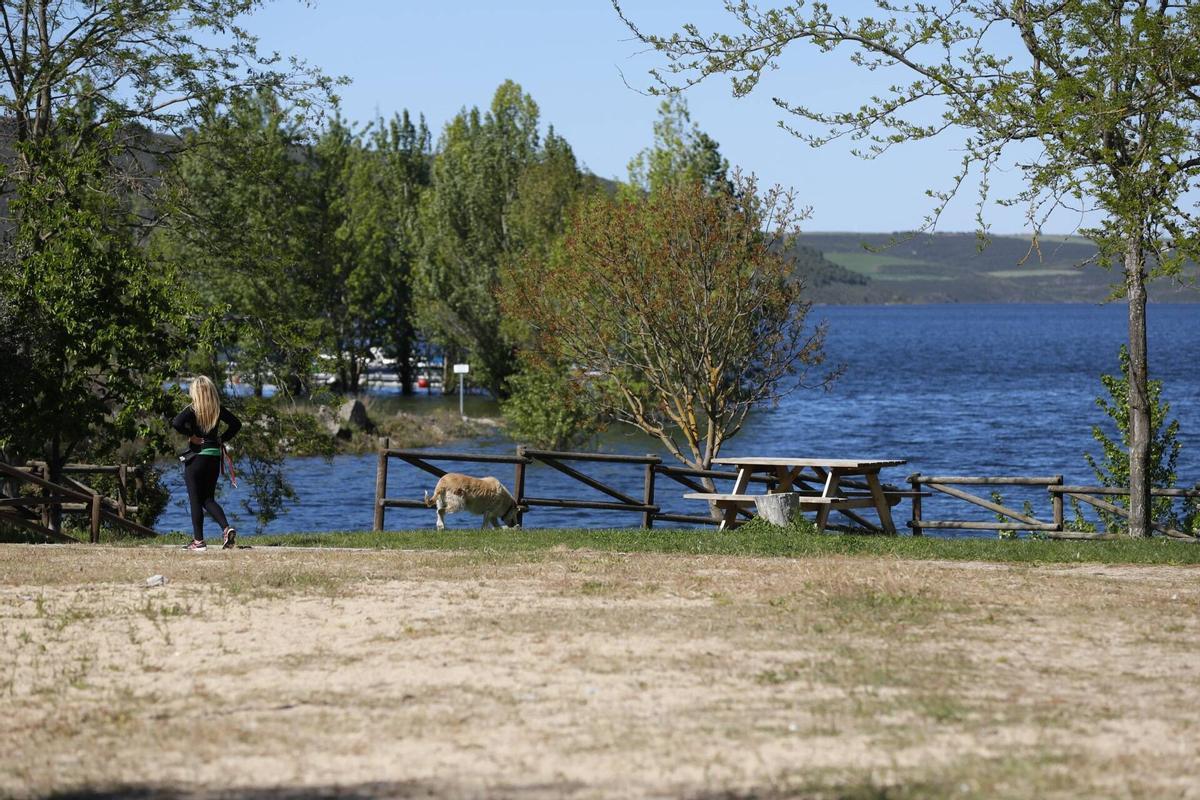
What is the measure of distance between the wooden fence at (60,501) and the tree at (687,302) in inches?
492

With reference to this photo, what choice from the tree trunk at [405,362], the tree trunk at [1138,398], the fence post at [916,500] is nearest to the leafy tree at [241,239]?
the fence post at [916,500]

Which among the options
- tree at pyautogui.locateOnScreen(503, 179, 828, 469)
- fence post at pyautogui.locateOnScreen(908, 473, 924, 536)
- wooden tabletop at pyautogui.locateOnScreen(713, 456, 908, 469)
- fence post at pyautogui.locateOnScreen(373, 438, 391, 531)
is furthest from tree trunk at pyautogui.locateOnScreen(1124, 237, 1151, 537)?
tree at pyautogui.locateOnScreen(503, 179, 828, 469)

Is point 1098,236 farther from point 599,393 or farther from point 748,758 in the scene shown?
point 599,393

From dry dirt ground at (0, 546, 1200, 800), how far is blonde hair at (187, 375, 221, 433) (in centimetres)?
258

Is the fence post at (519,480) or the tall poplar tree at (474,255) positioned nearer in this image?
the fence post at (519,480)

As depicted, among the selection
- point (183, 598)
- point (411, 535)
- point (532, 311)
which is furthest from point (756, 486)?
point (183, 598)

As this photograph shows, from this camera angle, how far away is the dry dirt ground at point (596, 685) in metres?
6.71

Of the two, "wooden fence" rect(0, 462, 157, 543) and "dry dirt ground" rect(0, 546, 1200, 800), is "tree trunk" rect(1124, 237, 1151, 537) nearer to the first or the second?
"dry dirt ground" rect(0, 546, 1200, 800)

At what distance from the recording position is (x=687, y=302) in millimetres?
32625

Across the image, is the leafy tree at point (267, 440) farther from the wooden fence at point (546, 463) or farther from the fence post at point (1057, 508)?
the fence post at point (1057, 508)

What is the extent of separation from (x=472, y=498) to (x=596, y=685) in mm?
12607

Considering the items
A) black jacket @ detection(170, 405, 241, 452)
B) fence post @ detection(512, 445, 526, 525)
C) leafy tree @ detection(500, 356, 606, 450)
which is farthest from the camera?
leafy tree @ detection(500, 356, 606, 450)

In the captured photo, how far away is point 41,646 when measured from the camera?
9.84 meters

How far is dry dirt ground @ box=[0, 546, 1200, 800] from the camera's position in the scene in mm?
6715
